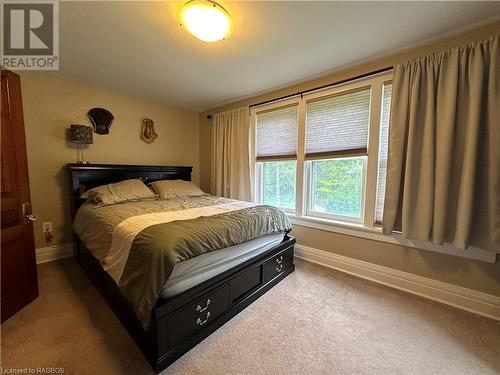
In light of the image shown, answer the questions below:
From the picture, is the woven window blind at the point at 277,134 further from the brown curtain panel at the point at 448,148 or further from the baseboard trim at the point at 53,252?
the baseboard trim at the point at 53,252

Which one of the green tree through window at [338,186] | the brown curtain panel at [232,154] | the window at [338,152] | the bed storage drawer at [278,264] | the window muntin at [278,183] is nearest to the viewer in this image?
the bed storage drawer at [278,264]

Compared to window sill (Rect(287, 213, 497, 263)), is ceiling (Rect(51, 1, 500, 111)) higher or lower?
higher

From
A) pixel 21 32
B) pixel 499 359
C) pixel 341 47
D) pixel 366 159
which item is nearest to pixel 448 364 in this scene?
pixel 499 359

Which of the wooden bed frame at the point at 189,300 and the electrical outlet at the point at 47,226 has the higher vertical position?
the electrical outlet at the point at 47,226

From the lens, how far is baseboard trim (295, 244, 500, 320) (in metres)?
1.77

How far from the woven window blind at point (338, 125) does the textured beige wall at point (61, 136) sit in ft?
8.65

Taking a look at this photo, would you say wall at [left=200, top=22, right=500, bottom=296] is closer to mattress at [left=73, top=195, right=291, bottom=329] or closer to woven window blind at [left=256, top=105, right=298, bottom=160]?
woven window blind at [left=256, top=105, right=298, bottom=160]

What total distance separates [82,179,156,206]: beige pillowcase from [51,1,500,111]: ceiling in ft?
4.49

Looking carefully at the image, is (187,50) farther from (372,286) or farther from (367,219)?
(372,286)

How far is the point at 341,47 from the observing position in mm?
1991

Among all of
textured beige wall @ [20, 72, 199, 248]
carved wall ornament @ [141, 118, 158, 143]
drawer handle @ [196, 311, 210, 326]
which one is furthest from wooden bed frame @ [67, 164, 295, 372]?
carved wall ornament @ [141, 118, 158, 143]

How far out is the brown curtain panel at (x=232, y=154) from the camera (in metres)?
3.34

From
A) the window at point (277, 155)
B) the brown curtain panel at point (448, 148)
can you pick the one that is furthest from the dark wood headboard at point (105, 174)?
the brown curtain panel at point (448, 148)

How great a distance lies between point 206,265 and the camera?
151 centimetres
